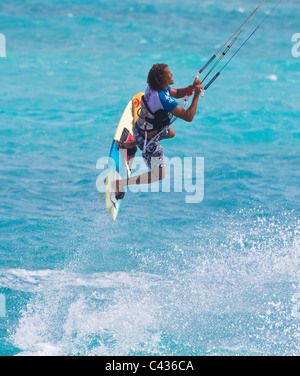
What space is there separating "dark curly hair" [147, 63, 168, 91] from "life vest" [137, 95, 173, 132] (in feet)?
0.83

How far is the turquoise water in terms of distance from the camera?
6523 mm

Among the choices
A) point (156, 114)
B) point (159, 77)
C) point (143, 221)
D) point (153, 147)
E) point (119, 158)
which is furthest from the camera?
point (143, 221)

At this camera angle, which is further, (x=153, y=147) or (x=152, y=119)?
(x=153, y=147)

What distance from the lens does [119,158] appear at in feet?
23.2

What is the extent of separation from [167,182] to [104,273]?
340cm

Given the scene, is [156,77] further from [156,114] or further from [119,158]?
[119,158]

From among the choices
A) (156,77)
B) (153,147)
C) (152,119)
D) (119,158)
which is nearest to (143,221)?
(119,158)

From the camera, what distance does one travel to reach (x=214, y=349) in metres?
6.30

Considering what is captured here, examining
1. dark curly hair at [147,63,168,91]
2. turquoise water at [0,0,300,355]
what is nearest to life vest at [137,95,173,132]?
dark curly hair at [147,63,168,91]

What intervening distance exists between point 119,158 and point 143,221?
2.15m

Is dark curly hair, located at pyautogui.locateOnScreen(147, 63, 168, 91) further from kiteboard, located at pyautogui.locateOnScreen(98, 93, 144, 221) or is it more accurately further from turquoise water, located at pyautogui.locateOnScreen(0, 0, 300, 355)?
turquoise water, located at pyautogui.locateOnScreen(0, 0, 300, 355)

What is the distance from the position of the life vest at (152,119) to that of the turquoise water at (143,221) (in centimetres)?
207
